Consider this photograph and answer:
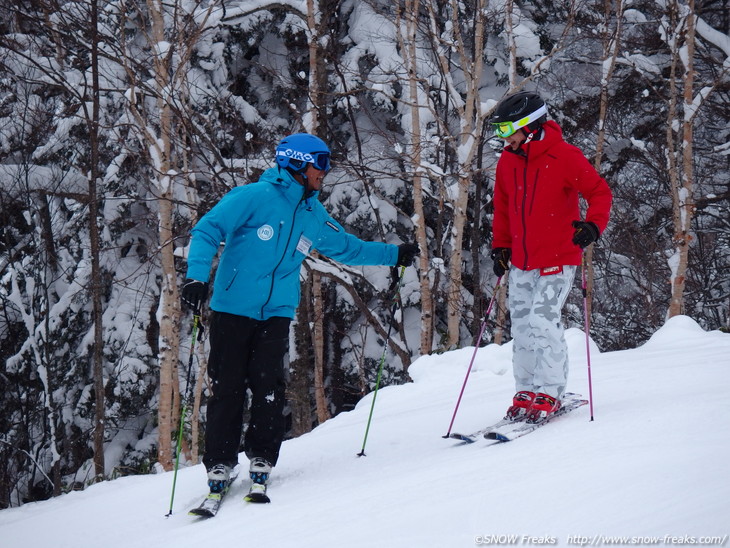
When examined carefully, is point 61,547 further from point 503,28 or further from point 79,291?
point 503,28

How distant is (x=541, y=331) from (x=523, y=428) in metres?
0.56

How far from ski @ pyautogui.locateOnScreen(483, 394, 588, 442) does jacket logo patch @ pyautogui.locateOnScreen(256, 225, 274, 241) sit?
1.61 m

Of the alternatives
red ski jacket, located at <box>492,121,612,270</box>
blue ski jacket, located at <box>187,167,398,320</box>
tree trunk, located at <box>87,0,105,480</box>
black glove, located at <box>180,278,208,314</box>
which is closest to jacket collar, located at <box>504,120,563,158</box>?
red ski jacket, located at <box>492,121,612,270</box>

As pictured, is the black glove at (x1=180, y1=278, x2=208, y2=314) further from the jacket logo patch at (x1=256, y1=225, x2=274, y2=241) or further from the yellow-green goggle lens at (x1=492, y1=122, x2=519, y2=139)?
the yellow-green goggle lens at (x1=492, y1=122, x2=519, y2=139)

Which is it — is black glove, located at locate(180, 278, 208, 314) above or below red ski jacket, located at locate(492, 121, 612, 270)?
below

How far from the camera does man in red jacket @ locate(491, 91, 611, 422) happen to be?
11.9 ft

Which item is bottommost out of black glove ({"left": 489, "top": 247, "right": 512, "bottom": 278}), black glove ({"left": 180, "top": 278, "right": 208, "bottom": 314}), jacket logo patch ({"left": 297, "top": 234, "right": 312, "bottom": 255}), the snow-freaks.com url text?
the snow-freaks.com url text

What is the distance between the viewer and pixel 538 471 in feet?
8.63

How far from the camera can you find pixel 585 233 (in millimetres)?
3391

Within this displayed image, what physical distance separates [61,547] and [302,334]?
33.3ft

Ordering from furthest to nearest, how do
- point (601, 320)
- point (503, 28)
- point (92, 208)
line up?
point (601, 320) < point (503, 28) < point (92, 208)

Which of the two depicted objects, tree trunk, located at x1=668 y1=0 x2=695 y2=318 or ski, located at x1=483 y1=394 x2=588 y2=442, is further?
tree trunk, located at x1=668 y1=0 x2=695 y2=318

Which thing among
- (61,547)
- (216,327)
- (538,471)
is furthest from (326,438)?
(538,471)

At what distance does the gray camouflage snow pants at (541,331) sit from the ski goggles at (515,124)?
32.7 inches
